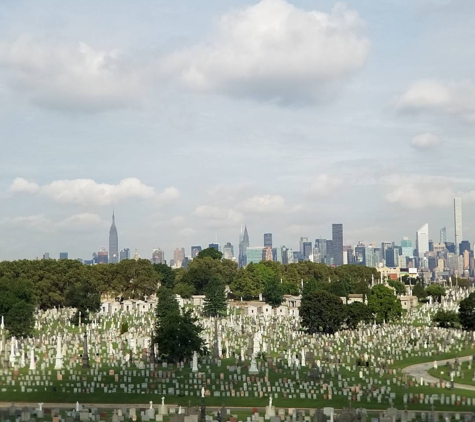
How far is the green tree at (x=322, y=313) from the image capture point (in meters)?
88.4

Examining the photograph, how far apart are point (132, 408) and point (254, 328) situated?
51.0 metres

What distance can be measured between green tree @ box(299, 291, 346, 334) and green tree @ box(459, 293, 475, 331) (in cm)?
1268

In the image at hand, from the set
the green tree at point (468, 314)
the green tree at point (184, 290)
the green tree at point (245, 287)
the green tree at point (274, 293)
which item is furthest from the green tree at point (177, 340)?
the green tree at point (245, 287)

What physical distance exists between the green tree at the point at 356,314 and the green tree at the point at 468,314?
11.7m

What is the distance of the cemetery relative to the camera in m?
46.3

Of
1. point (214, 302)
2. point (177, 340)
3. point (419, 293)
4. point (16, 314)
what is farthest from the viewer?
point (419, 293)

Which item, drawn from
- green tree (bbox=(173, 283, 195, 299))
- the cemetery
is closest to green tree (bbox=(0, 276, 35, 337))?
the cemetery

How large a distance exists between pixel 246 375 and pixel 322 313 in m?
32.8

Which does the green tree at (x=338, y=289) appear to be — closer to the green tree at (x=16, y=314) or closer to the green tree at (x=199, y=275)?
the green tree at (x=199, y=275)

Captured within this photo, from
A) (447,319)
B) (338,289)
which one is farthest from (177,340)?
(338,289)

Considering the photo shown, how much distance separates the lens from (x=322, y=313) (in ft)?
290

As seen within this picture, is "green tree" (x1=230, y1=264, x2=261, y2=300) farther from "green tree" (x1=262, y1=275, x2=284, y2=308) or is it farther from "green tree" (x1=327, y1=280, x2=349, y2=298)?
"green tree" (x1=327, y1=280, x2=349, y2=298)

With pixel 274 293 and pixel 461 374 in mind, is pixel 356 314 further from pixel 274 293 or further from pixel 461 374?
pixel 274 293

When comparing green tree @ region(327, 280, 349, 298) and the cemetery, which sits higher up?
green tree @ region(327, 280, 349, 298)
